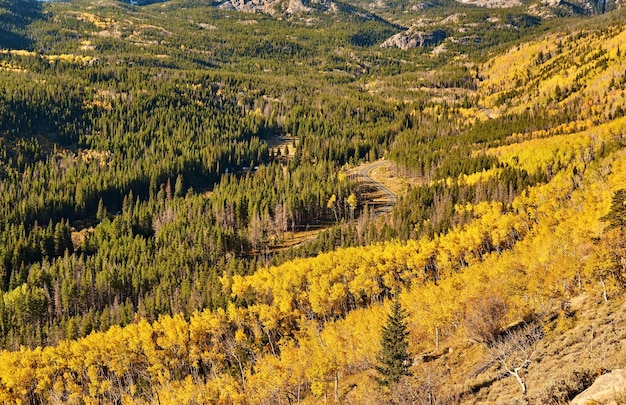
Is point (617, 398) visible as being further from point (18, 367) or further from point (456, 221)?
point (456, 221)

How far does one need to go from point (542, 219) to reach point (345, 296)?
61.4 meters

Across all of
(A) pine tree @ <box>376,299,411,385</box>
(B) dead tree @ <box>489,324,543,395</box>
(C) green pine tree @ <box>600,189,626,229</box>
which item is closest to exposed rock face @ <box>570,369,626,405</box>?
(B) dead tree @ <box>489,324,543,395</box>

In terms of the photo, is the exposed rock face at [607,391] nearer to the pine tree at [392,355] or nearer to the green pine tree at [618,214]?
the pine tree at [392,355]

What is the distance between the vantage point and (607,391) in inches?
1310

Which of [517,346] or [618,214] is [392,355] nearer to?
[517,346]

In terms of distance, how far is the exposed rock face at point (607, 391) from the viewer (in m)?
32.2

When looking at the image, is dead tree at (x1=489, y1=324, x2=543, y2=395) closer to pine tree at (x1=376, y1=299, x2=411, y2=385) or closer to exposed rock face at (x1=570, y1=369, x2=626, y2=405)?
pine tree at (x1=376, y1=299, x2=411, y2=385)

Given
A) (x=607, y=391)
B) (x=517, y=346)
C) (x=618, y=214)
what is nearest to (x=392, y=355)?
(x=517, y=346)

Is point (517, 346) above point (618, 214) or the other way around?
the other way around

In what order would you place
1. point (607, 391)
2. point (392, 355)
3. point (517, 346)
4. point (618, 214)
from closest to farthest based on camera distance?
point (607, 391)
point (517, 346)
point (392, 355)
point (618, 214)

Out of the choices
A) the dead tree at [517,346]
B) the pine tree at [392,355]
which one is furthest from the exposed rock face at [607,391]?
the pine tree at [392,355]

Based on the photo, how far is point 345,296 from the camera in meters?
123

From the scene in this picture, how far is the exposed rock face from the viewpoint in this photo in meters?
32.2

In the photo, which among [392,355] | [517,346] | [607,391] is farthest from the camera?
[392,355]
